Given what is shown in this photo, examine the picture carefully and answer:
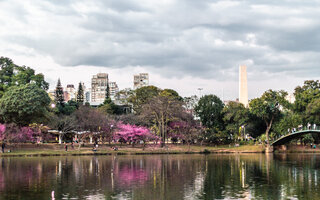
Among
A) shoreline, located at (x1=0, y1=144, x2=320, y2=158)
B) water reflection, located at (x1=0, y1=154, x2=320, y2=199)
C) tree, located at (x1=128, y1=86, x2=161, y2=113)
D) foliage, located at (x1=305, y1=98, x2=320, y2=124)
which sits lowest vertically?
water reflection, located at (x1=0, y1=154, x2=320, y2=199)

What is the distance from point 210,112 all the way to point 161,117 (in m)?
14.2

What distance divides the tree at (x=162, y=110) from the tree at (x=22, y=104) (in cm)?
2203

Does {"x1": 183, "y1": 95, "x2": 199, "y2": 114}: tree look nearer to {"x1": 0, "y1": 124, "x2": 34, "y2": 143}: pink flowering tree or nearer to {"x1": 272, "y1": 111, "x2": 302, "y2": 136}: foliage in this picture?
{"x1": 272, "y1": 111, "x2": 302, "y2": 136}: foliage

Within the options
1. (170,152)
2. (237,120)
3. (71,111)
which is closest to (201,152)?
(170,152)

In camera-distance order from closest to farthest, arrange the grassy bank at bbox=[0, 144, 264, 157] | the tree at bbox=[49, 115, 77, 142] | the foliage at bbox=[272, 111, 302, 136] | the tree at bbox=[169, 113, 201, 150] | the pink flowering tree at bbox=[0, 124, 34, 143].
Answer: the grassy bank at bbox=[0, 144, 264, 157]
the pink flowering tree at bbox=[0, 124, 34, 143]
the foliage at bbox=[272, 111, 302, 136]
the tree at bbox=[49, 115, 77, 142]
the tree at bbox=[169, 113, 201, 150]

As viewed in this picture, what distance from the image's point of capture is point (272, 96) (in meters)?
90.9

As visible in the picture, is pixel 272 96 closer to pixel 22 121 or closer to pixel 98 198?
pixel 22 121

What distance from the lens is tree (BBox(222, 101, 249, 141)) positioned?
9356 cm

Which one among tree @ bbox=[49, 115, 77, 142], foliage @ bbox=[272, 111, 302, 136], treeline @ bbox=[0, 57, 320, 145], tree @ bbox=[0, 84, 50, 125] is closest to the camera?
tree @ bbox=[0, 84, 50, 125]

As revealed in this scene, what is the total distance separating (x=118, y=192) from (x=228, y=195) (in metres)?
8.25

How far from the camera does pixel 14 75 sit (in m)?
90.0

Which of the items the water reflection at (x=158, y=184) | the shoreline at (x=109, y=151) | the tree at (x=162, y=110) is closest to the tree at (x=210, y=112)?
the tree at (x=162, y=110)

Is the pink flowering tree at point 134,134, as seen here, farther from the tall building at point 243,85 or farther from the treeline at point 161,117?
the tall building at point 243,85

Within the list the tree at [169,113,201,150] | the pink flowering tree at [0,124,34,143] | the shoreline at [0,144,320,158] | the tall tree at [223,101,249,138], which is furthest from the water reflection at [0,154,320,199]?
the tall tree at [223,101,249,138]
